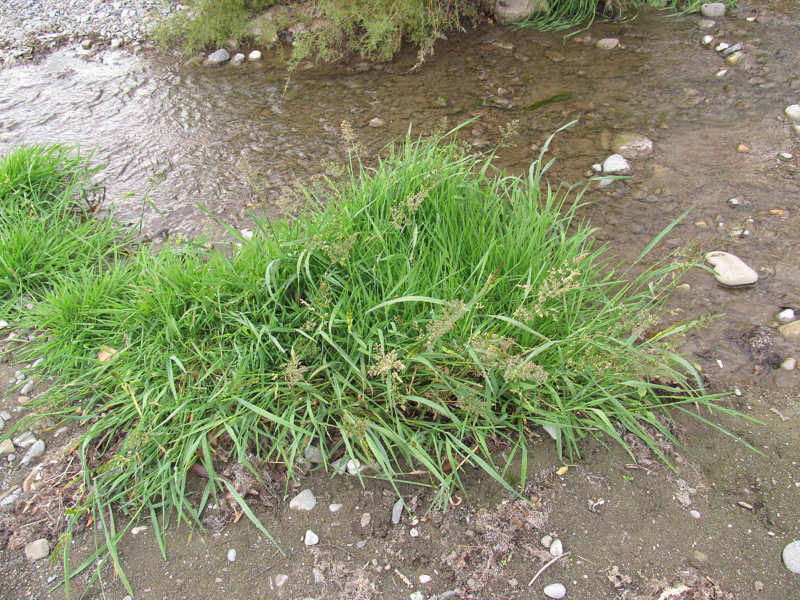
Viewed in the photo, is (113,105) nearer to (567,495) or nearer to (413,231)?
(413,231)

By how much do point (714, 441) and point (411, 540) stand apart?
3.99 feet

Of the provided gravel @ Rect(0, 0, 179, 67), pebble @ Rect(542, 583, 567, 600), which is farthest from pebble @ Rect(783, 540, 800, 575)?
gravel @ Rect(0, 0, 179, 67)

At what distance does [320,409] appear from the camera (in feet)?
6.78

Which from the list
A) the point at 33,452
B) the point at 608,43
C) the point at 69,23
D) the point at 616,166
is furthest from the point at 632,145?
the point at 69,23

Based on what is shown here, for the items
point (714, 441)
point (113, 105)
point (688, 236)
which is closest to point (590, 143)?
point (688, 236)

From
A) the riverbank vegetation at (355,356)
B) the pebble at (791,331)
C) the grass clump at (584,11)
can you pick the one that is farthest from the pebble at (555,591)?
the grass clump at (584,11)

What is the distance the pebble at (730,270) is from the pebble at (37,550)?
9.80 ft

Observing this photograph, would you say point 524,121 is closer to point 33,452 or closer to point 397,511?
point 397,511

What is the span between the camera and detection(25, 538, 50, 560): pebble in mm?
1821

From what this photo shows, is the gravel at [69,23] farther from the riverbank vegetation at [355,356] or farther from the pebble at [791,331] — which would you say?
the pebble at [791,331]

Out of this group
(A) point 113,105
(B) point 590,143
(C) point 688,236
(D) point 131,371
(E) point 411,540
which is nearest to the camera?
(E) point 411,540

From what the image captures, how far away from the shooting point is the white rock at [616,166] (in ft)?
10.8

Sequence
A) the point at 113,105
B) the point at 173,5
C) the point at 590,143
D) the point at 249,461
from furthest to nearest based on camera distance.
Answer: the point at 173,5, the point at 113,105, the point at 590,143, the point at 249,461

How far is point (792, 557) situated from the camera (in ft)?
5.49
